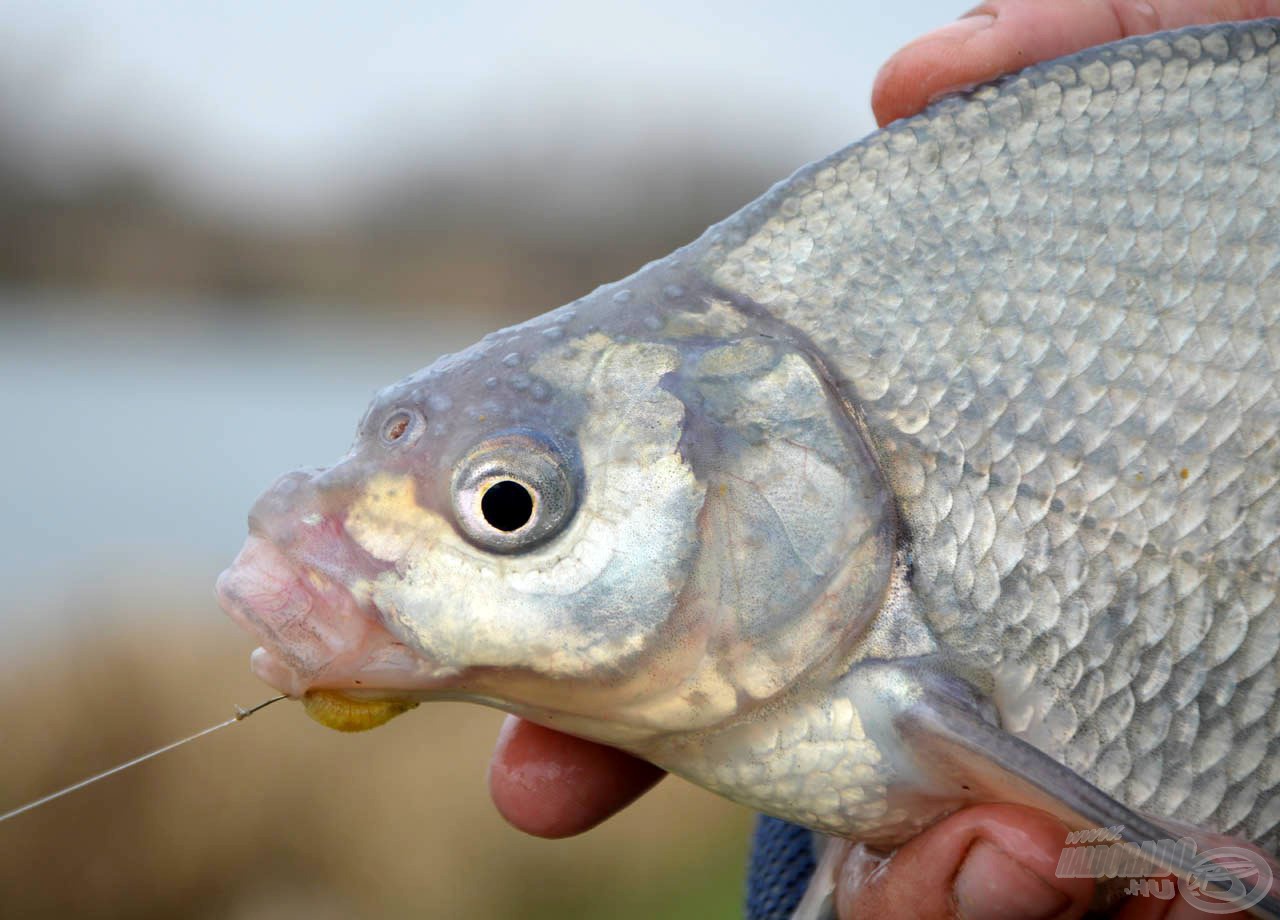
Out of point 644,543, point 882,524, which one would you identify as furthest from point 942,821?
point 644,543

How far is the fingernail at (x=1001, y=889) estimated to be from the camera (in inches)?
68.8

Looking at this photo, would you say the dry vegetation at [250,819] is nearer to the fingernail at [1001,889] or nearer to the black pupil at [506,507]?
the fingernail at [1001,889]

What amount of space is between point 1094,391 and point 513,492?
825mm

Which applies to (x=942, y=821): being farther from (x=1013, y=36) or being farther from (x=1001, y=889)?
(x=1013, y=36)

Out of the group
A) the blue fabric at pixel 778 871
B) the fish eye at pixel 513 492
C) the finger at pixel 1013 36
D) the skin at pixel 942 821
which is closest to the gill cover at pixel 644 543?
the fish eye at pixel 513 492

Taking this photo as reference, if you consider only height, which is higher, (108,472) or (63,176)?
(63,176)

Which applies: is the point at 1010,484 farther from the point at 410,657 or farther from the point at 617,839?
the point at 617,839

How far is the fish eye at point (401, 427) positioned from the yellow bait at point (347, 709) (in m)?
0.36

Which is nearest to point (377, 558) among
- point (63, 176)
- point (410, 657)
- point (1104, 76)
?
point (410, 657)

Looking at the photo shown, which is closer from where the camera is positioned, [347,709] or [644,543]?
[644,543]

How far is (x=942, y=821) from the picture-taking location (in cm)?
180

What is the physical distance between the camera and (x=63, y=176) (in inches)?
997

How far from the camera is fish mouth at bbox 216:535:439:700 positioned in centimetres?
162

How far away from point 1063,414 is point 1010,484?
0.43ft
